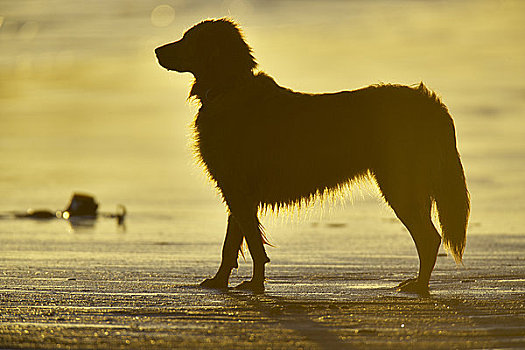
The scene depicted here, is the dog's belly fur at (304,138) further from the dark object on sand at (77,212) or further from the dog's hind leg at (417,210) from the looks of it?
the dark object on sand at (77,212)

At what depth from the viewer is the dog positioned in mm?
7363

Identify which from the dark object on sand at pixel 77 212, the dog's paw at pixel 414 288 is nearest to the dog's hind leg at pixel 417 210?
the dog's paw at pixel 414 288

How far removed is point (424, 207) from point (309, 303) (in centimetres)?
155

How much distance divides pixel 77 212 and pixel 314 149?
7.37 meters

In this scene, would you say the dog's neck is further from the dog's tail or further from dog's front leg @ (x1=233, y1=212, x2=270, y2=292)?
the dog's tail

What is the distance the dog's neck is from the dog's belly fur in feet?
0.43

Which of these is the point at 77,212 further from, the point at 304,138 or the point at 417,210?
the point at 417,210

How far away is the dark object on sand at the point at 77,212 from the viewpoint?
13.8 m

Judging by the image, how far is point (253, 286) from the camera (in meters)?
7.32

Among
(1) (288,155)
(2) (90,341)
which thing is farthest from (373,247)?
(2) (90,341)

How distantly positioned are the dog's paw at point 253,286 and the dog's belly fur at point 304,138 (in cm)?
66

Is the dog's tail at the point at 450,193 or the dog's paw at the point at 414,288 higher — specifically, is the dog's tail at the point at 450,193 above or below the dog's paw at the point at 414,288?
above

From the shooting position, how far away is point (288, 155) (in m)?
7.54

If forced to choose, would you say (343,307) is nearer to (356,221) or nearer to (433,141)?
(433,141)
